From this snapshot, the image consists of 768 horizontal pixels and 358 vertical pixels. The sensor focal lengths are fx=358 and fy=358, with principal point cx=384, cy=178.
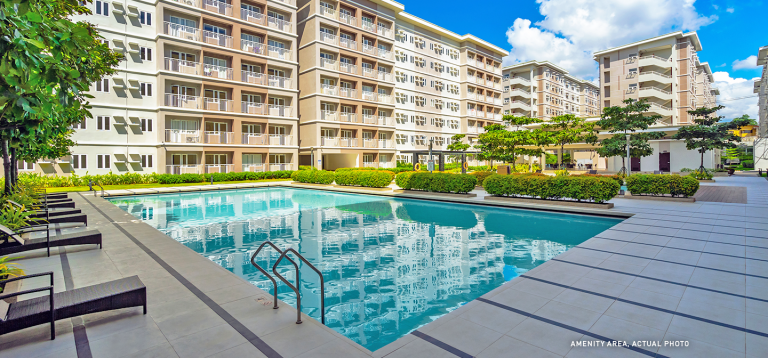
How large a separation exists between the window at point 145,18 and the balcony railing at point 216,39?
13.4ft

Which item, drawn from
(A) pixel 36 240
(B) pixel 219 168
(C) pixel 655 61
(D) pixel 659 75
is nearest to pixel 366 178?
(B) pixel 219 168

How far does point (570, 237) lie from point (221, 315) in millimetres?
9697

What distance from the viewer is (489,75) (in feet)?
185

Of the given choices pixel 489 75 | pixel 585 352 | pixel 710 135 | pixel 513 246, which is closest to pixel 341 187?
pixel 513 246

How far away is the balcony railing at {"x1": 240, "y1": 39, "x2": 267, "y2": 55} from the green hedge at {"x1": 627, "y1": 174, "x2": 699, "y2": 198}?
101 ft

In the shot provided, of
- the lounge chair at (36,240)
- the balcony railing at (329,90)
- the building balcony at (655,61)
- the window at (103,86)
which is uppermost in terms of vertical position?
the building balcony at (655,61)

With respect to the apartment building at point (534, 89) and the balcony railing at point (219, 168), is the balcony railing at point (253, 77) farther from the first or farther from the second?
the apartment building at point (534, 89)

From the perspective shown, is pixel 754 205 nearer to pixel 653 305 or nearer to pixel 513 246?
pixel 513 246

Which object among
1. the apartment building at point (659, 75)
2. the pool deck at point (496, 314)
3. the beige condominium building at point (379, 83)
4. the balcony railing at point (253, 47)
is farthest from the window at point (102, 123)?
the apartment building at point (659, 75)

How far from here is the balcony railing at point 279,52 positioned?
34.7 metres

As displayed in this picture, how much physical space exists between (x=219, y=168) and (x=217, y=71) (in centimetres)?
836

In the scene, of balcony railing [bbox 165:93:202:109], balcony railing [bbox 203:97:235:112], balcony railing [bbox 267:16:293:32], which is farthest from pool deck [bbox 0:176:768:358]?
balcony railing [bbox 267:16:293:32]

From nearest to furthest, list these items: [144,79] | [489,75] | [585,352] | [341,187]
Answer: [585,352] → [341,187] → [144,79] → [489,75]

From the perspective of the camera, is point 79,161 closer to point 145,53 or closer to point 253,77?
point 145,53
